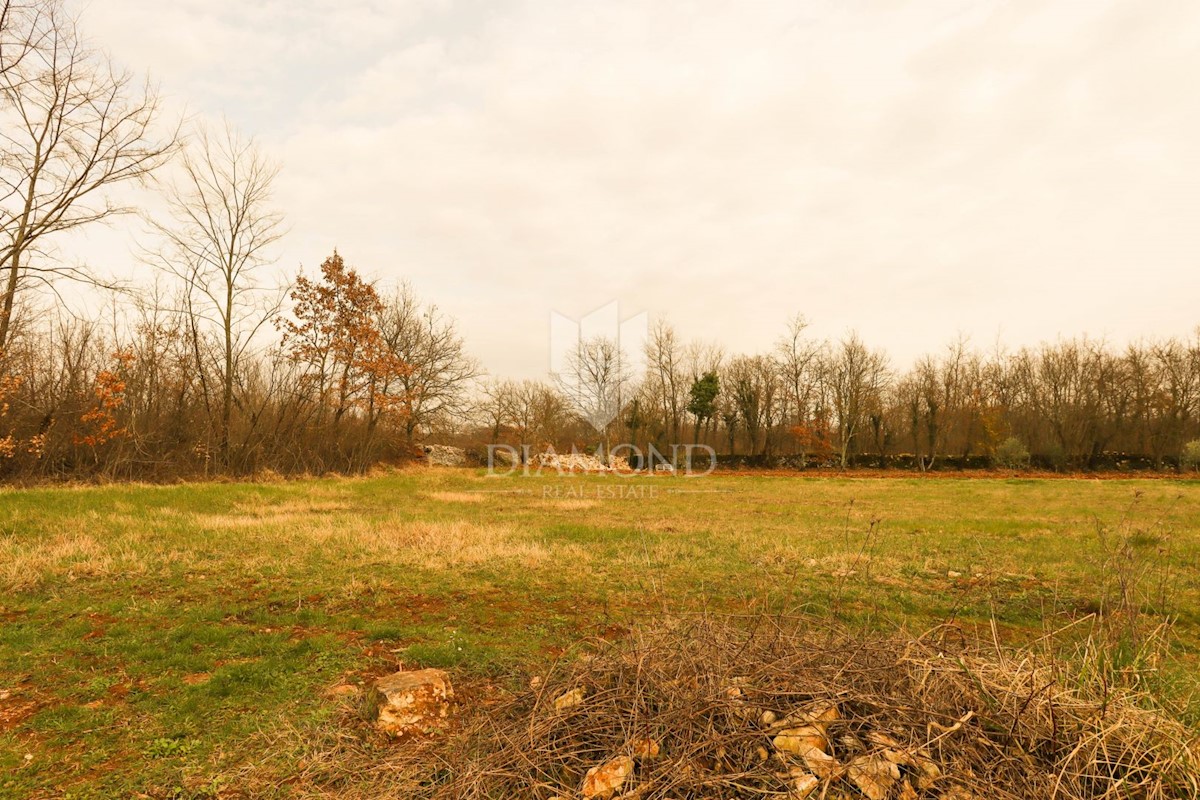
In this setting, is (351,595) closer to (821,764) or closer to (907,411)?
(821,764)

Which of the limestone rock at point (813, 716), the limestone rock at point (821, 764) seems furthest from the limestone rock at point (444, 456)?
the limestone rock at point (821, 764)

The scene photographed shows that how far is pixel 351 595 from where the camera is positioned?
646 centimetres

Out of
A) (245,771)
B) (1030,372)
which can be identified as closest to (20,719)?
(245,771)

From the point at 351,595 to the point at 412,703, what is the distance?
3.22 meters

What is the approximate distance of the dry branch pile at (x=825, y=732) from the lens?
2238mm

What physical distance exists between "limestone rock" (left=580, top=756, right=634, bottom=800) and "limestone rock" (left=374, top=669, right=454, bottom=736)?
5.14ft

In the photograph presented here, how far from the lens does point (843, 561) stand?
830 cm

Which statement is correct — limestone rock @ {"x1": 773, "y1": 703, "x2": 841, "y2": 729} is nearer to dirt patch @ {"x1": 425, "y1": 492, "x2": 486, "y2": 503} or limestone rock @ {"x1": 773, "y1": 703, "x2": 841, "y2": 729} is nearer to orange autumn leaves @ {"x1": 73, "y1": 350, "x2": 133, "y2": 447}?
dirt patch @ {"x1": 425, "y1": 492, "x2": 486, "y2": 503}

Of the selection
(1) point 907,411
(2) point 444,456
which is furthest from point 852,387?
(2) point 444,456

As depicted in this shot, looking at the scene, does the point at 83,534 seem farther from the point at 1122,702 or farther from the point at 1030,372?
the point at 1030,372

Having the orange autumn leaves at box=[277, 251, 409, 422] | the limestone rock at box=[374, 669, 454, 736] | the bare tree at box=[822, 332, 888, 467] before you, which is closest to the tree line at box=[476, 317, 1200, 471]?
the bare tree at box=[822, 332, 888, 467]

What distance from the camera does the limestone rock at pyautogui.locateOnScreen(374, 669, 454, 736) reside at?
3.56m

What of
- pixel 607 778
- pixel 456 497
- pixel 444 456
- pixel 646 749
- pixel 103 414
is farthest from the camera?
pixel 444 456

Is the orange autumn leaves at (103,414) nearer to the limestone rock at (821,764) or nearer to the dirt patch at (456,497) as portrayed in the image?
the dirt patch at (456,497)
